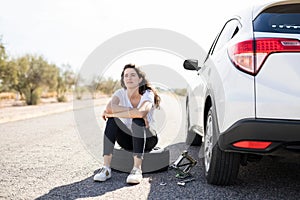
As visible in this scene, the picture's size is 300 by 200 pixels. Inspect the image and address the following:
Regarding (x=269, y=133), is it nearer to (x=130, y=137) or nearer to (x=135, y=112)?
(x=135, y=112)

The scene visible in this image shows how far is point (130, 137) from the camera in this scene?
399cm

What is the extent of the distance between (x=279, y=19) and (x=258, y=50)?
1.15 feet

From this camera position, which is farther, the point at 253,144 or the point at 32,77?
the point at 32,77

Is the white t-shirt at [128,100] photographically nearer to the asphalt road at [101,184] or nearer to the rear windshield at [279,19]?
the asphalt road at [101,184]

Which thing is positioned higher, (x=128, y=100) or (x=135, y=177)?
(x=128, y=100)

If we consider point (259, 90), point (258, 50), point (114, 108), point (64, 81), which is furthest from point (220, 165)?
point (64, 81)

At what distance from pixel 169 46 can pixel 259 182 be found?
3864 millimetres

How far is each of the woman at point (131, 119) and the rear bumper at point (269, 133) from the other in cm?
137

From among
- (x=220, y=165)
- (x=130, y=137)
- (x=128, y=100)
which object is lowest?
(x=220, y=165)

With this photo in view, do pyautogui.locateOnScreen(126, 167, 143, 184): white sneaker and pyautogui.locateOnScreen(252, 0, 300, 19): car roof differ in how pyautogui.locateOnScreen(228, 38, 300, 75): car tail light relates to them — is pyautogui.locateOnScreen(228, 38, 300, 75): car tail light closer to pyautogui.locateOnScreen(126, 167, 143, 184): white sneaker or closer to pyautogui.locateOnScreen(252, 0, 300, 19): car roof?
pyautogui.locateOnScreen(252, 0, 300, 19): car roof

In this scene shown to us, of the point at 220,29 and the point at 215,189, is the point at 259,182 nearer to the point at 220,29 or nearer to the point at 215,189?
the point at 215,189

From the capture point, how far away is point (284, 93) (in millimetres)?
2406

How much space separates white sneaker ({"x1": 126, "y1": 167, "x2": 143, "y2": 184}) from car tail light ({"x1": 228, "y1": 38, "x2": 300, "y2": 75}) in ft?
5.30

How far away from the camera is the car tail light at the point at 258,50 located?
8.01 feet
